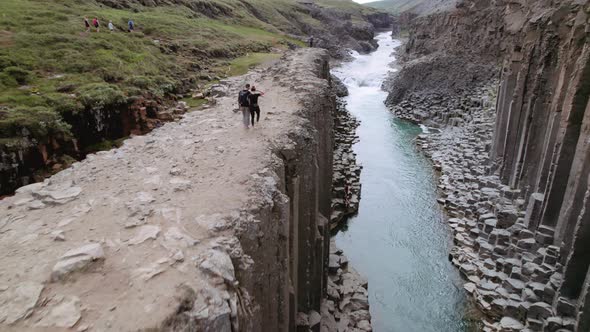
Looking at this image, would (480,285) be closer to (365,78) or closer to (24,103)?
(24,103)

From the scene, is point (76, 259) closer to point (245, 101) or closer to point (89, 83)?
point (245, 101)

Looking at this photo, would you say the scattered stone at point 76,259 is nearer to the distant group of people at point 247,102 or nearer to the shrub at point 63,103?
the distant group of people at point 247,102

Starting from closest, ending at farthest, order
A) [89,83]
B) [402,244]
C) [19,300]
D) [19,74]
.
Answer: [19,300] < [19,74] < [89,83] < [402,244]

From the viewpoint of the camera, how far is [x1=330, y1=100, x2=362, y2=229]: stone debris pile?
22016 mm

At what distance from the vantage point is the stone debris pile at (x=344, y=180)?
22016 mm

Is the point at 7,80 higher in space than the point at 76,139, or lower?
higher

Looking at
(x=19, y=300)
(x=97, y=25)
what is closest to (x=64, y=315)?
(x=19, y=300)

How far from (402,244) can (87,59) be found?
752 inches

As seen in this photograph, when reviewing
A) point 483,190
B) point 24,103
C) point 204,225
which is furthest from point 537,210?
point 24,103

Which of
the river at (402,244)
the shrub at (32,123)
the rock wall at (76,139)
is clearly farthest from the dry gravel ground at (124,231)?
the river at (402,244)

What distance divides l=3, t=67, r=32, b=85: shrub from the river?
16.4 m

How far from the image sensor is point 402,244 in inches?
781

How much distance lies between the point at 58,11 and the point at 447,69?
41714mm

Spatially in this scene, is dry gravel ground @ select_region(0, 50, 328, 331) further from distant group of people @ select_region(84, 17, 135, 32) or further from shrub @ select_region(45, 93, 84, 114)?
distant group of people @ select_region(84, 17, 135, 32)
